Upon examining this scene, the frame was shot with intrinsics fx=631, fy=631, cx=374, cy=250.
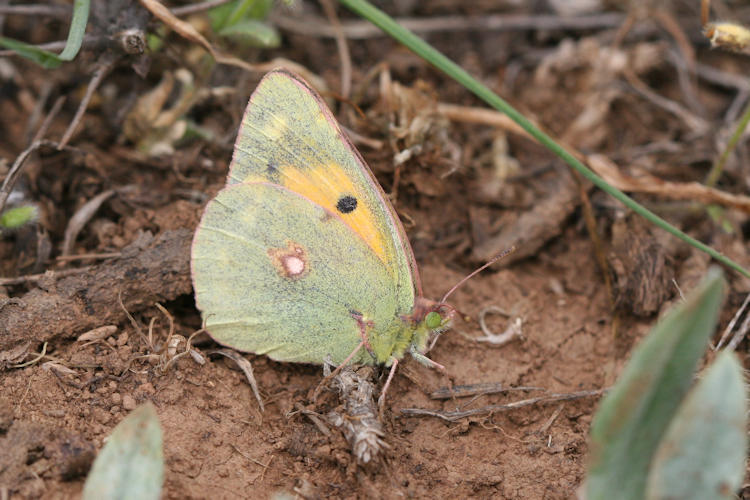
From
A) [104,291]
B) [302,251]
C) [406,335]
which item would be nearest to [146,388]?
[104,291]

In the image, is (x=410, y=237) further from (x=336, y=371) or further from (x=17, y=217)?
(x=17, y=217)

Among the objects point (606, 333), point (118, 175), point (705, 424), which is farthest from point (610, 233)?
point (118, 175)

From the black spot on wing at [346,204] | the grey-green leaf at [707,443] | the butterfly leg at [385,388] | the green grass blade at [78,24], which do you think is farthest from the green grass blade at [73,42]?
the grey-green leaf at [707,443]

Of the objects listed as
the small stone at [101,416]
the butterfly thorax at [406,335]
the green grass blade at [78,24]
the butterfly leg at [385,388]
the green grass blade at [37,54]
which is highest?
the green grass blade at [78,24]

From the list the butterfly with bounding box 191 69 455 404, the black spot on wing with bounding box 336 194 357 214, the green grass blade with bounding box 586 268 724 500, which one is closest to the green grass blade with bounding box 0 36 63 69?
the butterfly with bounding box 191 69 455 404

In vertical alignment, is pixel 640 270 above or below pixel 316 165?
below

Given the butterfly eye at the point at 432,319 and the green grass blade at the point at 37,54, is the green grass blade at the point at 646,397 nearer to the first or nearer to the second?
the butterfly eye at the point at 432,319

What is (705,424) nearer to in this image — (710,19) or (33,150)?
(33,150)
